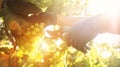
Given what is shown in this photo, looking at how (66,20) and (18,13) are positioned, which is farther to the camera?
(66,20)

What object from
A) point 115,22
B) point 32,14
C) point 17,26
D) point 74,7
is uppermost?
point 74,7

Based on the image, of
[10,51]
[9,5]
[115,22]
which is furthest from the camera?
[10,51]

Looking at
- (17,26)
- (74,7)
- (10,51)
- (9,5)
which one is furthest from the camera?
(74,7)

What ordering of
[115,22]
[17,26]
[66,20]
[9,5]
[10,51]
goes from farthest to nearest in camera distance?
[10,51] → [66,20] → [9,5] → [17,26] → [115,22]

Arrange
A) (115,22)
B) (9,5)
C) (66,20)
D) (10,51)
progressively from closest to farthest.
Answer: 1. (115,22)
2. (9,5)
3. (66,20)
4. (10,51)

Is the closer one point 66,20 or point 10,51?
point 66,20

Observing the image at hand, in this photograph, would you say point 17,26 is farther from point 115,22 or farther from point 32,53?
point 115,22

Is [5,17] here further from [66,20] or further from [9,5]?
[66,20]

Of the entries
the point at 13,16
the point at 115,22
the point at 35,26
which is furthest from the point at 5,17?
the point at 115,22

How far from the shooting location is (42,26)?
107cm

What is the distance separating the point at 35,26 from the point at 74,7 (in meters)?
5.37

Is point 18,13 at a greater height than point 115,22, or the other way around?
point 18,13

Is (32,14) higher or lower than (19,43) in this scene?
higher

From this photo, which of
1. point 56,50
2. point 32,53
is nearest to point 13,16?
point 32,53
